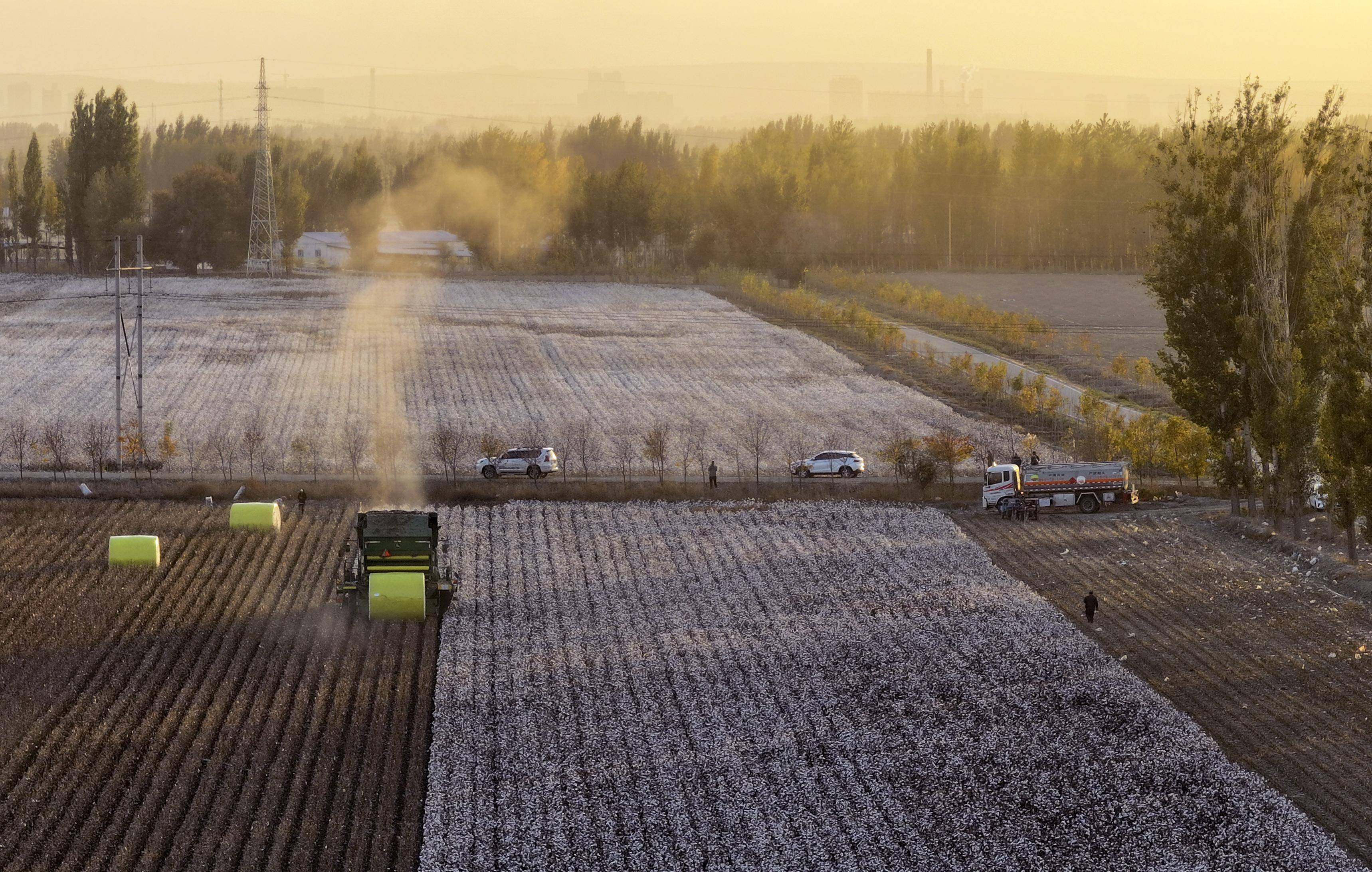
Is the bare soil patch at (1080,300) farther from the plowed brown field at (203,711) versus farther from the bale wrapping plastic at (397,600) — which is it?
the plowed brown field at (203,711)

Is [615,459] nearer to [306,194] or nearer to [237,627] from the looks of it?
[237,627]

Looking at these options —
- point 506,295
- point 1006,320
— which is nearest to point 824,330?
point 1006,320

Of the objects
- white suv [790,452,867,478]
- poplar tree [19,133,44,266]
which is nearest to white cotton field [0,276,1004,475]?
white suv [790,452,867,478]

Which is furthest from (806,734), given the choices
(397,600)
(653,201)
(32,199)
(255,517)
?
(32,199)

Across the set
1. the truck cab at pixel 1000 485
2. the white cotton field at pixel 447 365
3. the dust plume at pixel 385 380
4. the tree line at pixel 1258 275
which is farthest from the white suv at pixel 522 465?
the tree line at pixel 1258 275

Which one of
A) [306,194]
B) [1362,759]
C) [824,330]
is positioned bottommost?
[1362,759]

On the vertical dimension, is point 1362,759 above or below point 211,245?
below

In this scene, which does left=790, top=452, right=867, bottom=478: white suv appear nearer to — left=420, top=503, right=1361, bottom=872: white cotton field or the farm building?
left=420, top=503, right=1361, bottom=872: white cotton field
